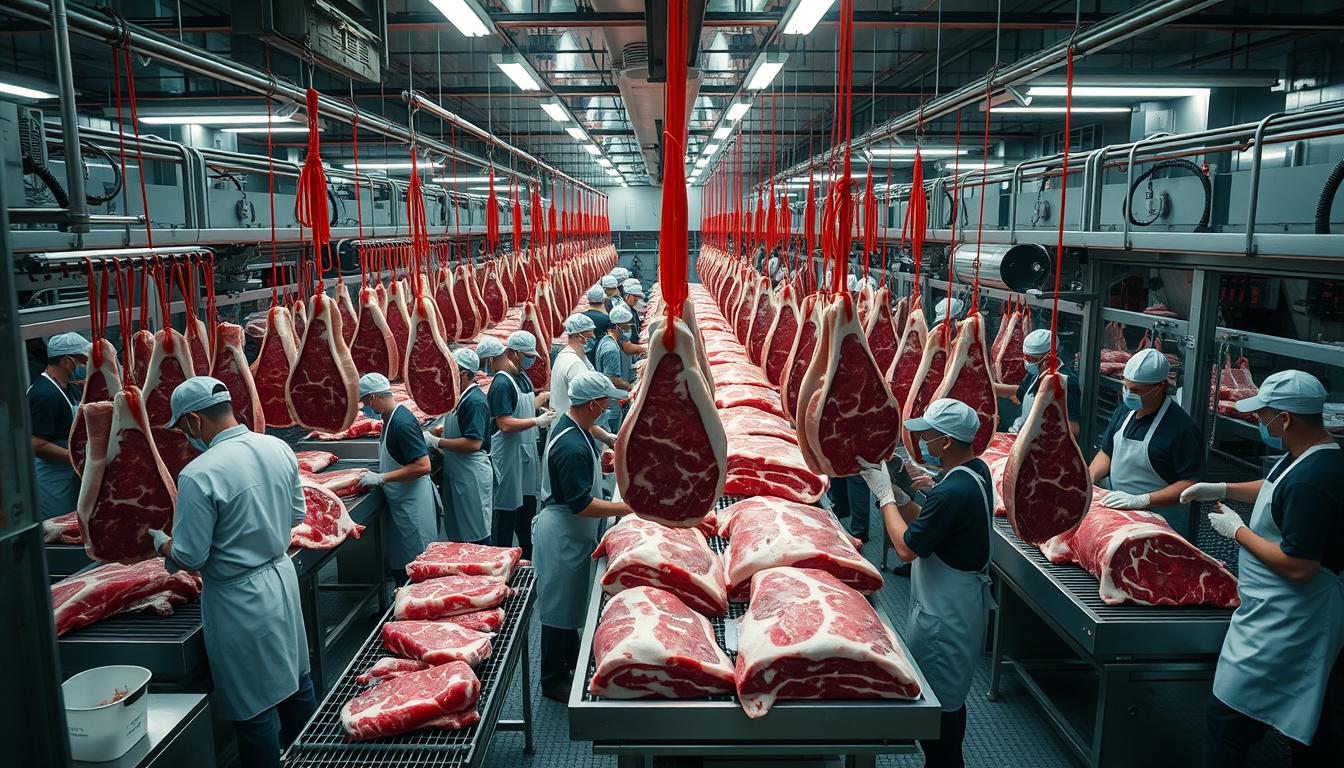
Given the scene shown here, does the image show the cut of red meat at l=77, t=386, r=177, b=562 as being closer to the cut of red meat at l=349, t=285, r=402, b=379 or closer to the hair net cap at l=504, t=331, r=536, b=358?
the cut of red meat at l=349, t=285, r=402, b=379

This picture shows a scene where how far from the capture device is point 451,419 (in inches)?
243

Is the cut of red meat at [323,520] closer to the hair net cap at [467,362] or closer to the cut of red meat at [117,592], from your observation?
the cut of red meat at [117,592]

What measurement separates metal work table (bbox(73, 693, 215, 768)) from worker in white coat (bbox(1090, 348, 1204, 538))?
4.42 m

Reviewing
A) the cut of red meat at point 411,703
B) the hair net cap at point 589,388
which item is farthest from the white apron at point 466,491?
the cut of red meat at point 411,703

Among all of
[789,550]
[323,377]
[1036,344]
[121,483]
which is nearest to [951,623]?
[789,550]

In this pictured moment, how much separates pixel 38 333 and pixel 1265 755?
6.55 m

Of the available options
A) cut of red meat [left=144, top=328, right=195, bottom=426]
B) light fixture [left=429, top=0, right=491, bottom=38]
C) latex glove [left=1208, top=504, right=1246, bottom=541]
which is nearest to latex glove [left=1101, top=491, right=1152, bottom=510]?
latex glove [left=1208, top=504, right=1246, bottom=541]

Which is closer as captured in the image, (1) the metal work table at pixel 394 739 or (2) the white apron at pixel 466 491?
(1) the metal work table at pixel 394 739

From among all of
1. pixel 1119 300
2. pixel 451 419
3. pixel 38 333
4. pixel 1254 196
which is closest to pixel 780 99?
pixel 1119 300

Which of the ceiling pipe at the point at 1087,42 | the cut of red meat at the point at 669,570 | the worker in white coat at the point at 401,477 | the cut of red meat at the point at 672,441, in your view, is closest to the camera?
the cut of red meat at the point at 672,441

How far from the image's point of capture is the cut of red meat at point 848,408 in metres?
2.85

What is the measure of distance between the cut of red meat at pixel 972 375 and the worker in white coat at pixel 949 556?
0.08 meters

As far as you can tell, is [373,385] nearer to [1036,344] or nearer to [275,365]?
[275,365]

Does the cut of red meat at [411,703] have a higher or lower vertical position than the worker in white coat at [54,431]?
lower
